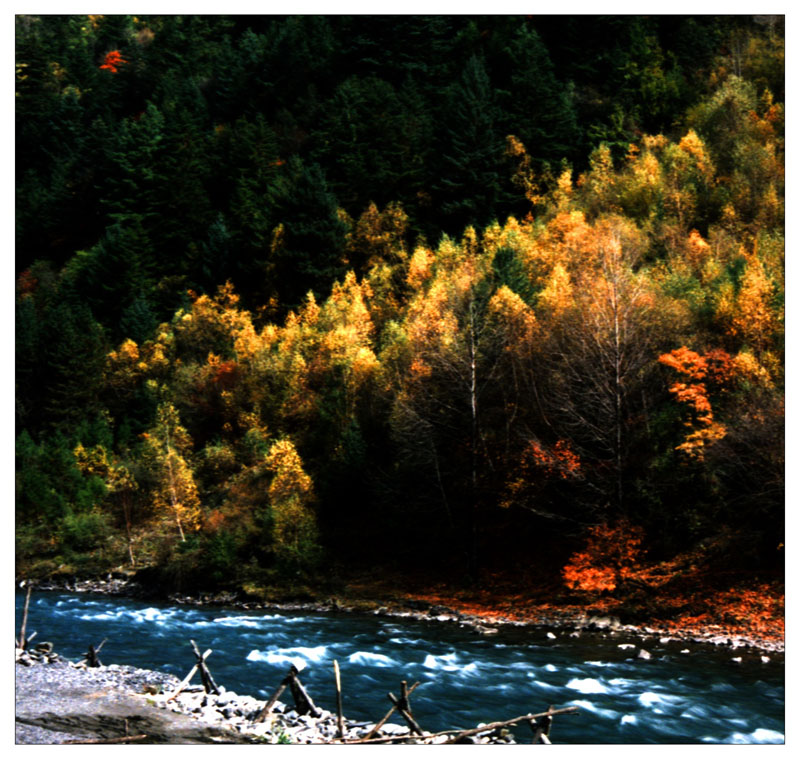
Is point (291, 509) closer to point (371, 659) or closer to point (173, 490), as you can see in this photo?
point (173, 490)

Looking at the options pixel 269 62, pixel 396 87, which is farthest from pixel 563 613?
pixel 269 62

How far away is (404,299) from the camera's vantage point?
37500mm

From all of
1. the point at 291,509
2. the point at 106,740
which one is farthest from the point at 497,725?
the point at 291,509

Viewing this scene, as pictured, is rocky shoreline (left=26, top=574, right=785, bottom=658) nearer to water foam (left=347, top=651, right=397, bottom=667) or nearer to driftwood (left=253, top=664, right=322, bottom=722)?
water foam (left=347, top=651, right=397, bottom=667)

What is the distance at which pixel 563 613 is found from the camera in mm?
20188

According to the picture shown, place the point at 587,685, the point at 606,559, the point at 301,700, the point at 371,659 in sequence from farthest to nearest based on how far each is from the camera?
the point at 606,559, the point at 371,659, the point at 587,685, the point at 301,700

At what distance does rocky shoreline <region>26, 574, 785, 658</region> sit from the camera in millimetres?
16938

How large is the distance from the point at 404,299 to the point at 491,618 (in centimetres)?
1995

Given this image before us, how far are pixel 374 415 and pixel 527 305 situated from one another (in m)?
7.37

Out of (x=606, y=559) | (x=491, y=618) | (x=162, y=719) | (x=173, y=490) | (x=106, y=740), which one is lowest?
(x=491, y=618)

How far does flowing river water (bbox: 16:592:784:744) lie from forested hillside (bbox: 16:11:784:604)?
4.18m

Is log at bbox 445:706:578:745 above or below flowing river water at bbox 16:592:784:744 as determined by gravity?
above

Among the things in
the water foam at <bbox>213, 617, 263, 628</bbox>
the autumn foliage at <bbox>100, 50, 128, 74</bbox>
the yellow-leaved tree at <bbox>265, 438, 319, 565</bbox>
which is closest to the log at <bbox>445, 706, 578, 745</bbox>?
the water foam at <bbox>213, 617, 263, 628</bbox>
